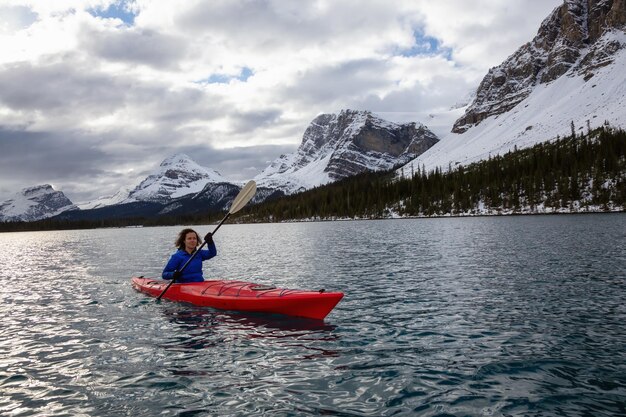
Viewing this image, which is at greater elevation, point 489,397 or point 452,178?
point 452,178

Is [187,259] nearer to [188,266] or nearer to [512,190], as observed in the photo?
[188,266]

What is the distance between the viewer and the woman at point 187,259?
1773 cm

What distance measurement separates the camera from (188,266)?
18.5 metres

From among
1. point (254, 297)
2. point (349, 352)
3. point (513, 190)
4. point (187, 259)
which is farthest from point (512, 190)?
point (349, 352)

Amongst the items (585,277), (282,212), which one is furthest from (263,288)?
(282,212)

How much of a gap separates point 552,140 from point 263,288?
204 metres

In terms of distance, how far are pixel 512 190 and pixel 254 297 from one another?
5049 inches

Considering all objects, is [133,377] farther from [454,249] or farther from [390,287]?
[454,249]

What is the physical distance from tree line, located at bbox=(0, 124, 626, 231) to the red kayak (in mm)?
106033

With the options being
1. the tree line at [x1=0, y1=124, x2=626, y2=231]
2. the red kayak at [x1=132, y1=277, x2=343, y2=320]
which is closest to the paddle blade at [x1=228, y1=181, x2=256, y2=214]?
the red kayak at [x1=132, y1=277, x2=343, y2=320]

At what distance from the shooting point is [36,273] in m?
33.1

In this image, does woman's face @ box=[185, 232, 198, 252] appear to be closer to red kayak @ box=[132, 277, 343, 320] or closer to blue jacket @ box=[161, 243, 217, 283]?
blue jacket @ box=[161, 243, 217, 283]

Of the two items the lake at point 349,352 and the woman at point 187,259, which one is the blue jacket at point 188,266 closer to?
the woman at point 187,259

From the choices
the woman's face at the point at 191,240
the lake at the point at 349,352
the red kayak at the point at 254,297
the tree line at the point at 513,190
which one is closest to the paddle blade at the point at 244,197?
the woman's face at the point at 191,240
